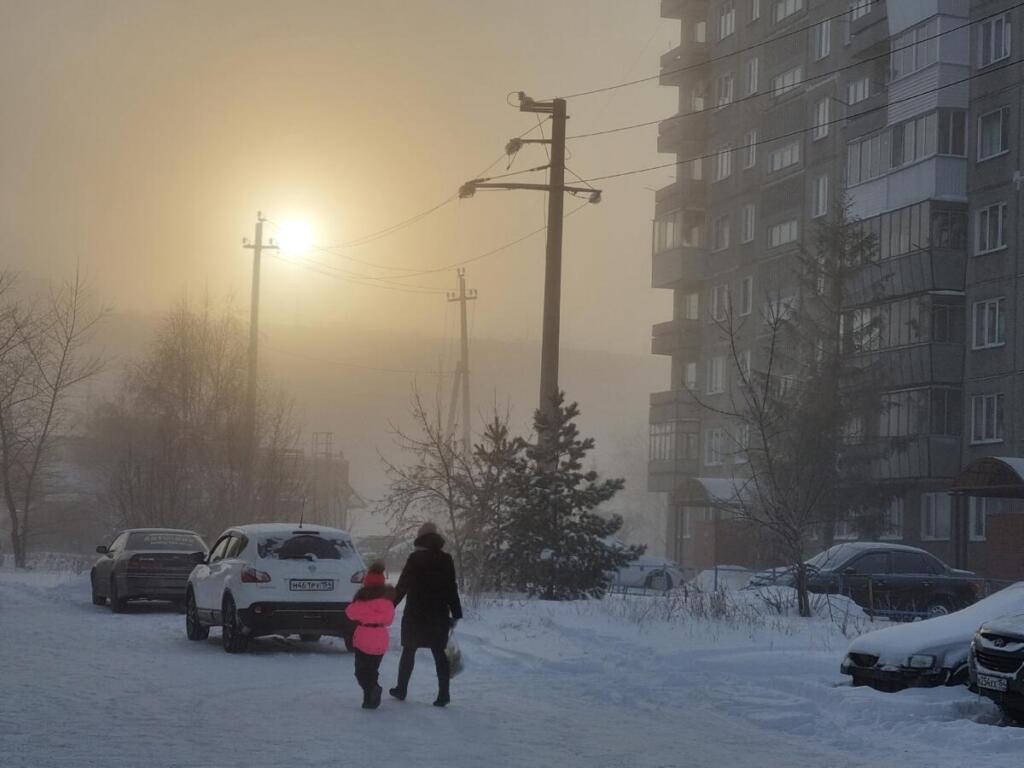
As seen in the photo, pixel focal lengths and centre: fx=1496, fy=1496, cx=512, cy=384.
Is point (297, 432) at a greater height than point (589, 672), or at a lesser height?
greater

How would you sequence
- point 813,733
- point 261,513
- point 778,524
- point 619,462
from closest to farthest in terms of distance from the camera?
point 813,733, point 778,524, point 261,513, point 619,462

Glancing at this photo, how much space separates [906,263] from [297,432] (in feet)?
73.1

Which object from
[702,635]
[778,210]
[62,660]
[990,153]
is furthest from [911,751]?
[778,210]

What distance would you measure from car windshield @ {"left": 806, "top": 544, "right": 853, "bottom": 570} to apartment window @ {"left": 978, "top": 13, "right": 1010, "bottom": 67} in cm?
2328

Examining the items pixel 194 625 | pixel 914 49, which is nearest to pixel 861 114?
pixel 914 49

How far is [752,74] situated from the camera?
224 ft

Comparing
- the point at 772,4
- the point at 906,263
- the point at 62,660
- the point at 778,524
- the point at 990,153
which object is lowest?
the point at 62,660

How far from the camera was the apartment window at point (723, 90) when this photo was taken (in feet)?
231

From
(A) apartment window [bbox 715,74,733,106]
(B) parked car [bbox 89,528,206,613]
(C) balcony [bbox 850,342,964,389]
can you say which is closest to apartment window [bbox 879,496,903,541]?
(C) balcony [bbox 850,342,964,389]

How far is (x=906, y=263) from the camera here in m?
51.5

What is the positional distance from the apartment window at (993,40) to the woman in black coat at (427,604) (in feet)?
132

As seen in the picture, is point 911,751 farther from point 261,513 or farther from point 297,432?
point 297,432

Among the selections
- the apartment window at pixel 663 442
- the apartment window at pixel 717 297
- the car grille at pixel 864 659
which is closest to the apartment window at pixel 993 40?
the apartment window at pixel 717 297

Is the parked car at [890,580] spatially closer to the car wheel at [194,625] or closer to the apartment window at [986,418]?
the car wheel at [194,625]
